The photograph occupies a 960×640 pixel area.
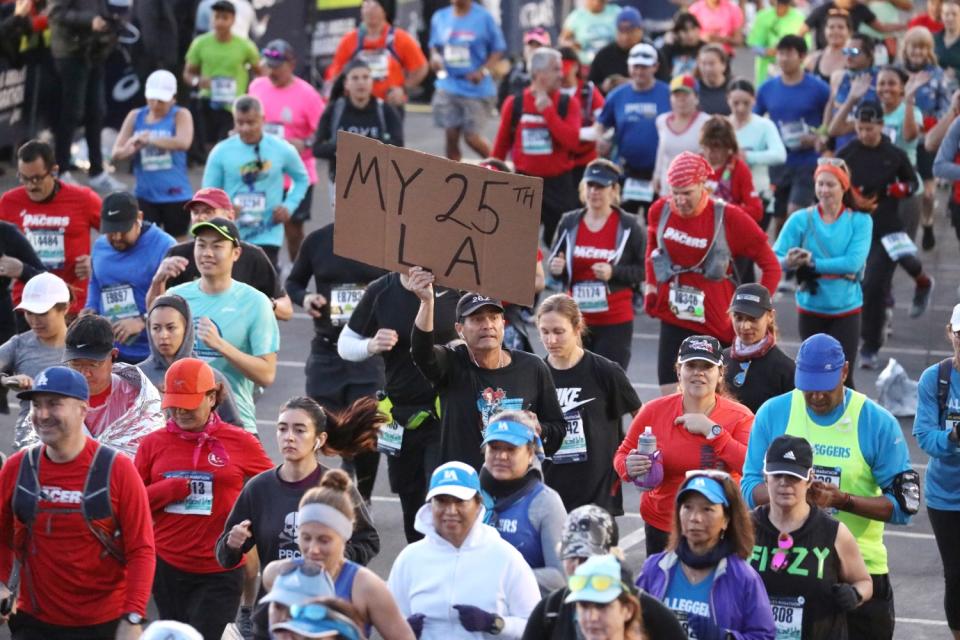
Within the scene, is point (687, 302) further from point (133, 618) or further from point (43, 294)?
point (133, 618)

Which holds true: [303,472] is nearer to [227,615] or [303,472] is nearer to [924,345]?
[227,615]

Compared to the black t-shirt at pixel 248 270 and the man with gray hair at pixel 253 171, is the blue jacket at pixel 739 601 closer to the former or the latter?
the black t-shirt at pixel 248 270

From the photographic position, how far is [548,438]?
875cm

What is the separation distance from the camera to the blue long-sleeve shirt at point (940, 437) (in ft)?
29.0

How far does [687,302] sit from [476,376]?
300 centimetres

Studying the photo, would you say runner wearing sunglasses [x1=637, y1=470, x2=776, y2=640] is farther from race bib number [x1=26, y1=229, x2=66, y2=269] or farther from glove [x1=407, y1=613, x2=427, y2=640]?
race bib number [x1=26, y1=229, x2=66, y2=269]

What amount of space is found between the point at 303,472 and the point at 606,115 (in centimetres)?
964

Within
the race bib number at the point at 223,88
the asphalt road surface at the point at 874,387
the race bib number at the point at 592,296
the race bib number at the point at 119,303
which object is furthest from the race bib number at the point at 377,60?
the race bib number at the point at 119,303

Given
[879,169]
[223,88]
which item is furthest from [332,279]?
[223,88]

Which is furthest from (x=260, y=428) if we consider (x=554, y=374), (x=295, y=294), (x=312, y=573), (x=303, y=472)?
(x=312, y=573)

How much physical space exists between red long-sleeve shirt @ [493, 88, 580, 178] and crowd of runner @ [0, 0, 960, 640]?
1104 millimetres

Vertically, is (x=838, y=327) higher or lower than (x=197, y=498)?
lower

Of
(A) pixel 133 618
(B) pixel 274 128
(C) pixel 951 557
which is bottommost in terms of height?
(C) pixel 951 557

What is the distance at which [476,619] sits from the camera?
6.86 metres
